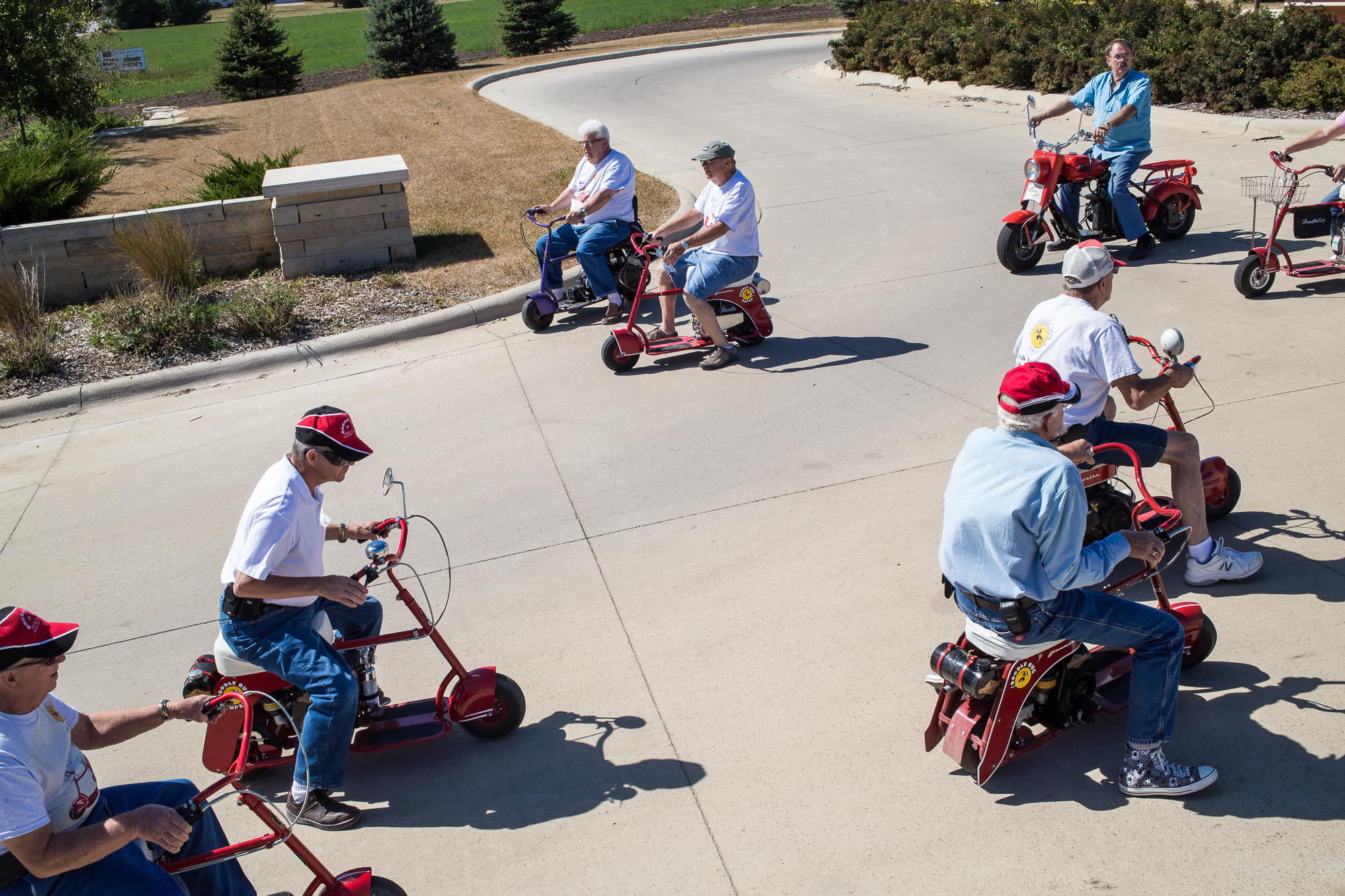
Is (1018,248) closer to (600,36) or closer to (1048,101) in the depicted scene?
(1048,101)

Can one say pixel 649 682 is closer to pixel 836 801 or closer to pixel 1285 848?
pixel 836 801

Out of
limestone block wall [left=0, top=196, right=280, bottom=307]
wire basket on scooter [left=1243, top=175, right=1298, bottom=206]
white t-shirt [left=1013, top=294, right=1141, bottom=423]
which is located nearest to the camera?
white t-shirt [left=1013, top=294, right=1141, bottom=423]

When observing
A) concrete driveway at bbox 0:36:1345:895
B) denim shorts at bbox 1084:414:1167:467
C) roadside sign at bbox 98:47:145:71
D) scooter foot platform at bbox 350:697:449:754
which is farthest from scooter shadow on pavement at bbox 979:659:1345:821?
roadside sign at bbox 98:47:145:71

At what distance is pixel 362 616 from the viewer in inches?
180

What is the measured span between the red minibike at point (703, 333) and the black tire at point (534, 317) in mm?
1363

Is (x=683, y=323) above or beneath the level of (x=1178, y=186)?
beneath

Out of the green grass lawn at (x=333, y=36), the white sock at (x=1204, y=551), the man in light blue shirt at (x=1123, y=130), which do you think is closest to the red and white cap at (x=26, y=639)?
the white sock at (x=1204, y=551)

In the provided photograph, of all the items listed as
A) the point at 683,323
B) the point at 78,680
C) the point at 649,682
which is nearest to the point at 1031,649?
the point at 649,682

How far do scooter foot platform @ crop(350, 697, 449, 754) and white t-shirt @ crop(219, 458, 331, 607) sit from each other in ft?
Answer: 2.22

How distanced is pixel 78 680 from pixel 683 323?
5.70 meters

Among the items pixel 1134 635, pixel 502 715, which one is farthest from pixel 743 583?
pixel 1134 635

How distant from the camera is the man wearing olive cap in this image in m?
7.84

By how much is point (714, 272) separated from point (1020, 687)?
501 centimetres

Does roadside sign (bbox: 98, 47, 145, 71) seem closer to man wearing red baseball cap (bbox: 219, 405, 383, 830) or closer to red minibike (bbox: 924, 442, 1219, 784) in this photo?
man wearing red baseball cap (bbox: 219, 405, 383, 830)
